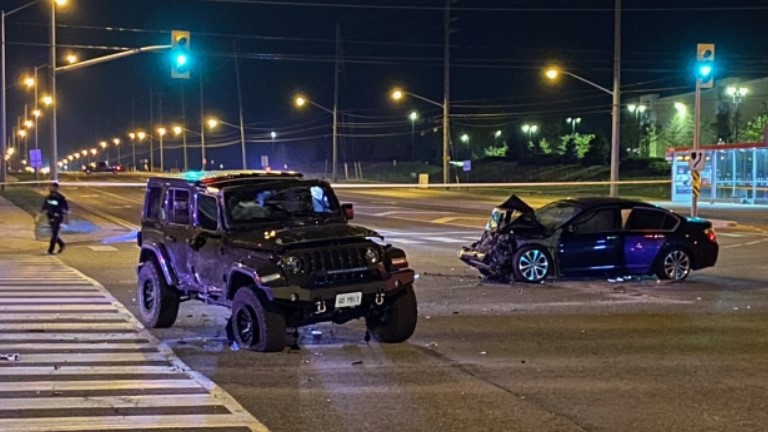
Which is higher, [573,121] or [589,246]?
[573,121]

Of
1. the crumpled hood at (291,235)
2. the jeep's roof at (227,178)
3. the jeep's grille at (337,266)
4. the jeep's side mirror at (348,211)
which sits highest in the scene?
the jeep's roof at (227,178)

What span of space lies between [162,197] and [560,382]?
18.9ft

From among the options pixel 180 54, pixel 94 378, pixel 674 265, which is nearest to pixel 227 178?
pixel 94 378

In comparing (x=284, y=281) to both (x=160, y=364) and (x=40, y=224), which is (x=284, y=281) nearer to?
(x=160, y=364)

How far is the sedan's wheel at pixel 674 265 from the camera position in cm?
1641

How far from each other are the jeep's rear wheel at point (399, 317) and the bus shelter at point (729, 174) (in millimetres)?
38295

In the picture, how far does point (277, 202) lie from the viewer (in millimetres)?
10734

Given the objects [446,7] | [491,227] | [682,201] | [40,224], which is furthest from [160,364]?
[446,7]

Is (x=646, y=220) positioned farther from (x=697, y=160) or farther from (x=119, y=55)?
(x=119, y=55)

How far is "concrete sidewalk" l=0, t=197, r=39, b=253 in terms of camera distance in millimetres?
24922

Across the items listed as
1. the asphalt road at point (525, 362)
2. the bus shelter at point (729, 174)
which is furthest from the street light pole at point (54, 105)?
the bus shelter at point (729, 174)

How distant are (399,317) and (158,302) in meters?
3.13

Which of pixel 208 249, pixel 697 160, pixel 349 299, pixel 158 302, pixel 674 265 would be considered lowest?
pixel 674 265

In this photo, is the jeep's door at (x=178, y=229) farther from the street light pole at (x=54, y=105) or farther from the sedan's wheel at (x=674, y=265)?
the street light pole at (x=54, y=105)
